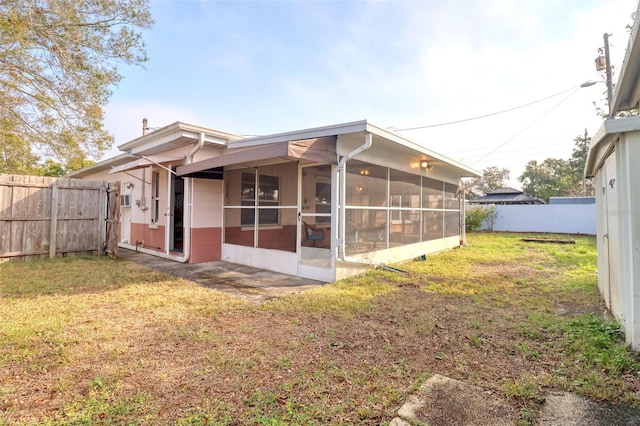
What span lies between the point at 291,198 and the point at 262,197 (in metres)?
0.90

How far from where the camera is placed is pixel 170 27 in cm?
716

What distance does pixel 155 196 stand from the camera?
8633mm

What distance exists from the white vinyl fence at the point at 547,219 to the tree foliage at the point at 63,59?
1785 centimetres

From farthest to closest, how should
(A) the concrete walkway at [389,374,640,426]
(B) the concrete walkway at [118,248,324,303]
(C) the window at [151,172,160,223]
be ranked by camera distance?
1. (C) the window at [151,172,160,223]
2. (B) the concrete walkway at [118,248,324,303]
3. (A) the concrete walkway at [389,374,640,426]

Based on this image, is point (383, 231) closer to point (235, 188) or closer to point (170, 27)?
point (235, 188)

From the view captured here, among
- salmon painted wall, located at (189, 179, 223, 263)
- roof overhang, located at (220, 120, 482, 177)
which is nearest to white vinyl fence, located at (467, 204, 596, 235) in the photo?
roof overhang, located at (220, 120, 482, 177)

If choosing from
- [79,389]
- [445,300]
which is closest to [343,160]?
[445,300]

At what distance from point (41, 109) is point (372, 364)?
8495mm

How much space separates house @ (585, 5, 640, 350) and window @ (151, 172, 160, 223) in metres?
9.19

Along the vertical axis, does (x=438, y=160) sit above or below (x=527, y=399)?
above

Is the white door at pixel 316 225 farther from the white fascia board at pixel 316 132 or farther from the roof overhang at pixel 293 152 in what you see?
the white fascia board at pixel 316 132

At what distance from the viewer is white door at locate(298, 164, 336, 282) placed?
18.8 feet

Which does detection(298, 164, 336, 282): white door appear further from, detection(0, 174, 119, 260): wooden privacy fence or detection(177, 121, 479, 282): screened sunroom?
detection(0, 174, 119, 260): wooden privacy fence

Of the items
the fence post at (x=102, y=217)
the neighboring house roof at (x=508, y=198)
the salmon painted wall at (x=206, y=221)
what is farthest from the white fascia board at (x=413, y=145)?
the neighboring house roof at (x=508, y=198)
